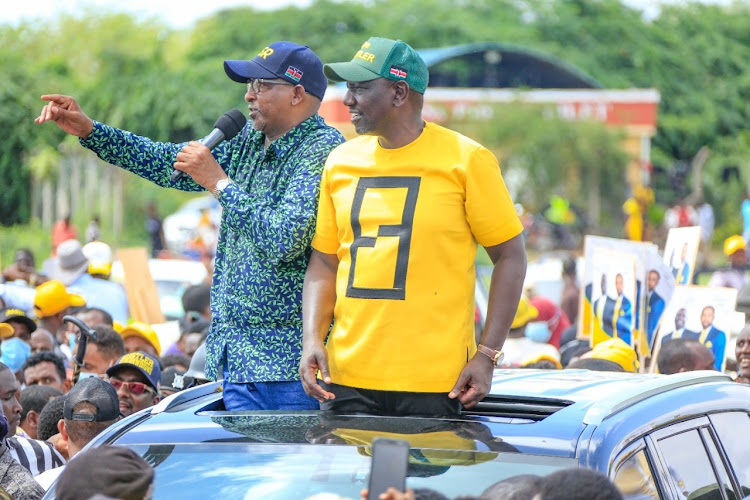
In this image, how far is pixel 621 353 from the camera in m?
7.85

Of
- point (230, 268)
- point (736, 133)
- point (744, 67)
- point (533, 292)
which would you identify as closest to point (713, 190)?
point (736, 133)

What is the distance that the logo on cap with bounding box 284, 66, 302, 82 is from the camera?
455 cm

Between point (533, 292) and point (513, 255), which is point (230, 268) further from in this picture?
point (533, 292)

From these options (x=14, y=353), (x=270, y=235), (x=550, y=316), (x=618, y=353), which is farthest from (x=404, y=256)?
(x=550, y=316)

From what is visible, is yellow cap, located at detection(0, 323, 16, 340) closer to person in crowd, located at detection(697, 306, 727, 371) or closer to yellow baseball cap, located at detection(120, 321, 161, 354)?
yellow baseball cap, located at detection(120, 321, 161, 354)

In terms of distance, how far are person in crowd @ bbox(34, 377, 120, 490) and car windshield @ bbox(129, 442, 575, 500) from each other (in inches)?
73.0

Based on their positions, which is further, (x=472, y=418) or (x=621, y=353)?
(x=621, y=353)

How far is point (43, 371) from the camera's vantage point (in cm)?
756

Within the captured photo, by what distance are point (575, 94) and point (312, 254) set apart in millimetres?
→ 34313

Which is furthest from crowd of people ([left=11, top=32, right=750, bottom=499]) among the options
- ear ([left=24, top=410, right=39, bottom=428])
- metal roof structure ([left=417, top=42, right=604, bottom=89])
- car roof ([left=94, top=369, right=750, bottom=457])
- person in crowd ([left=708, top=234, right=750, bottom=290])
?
metal roof structure ([left=417, top=42, right=604, bottom=89])

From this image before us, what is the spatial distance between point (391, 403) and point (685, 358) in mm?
3750

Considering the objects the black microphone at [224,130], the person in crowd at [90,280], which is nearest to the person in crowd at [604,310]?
the person in crowd at [90,280]

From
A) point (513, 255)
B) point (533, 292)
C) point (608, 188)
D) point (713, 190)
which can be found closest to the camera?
point (513, 255)

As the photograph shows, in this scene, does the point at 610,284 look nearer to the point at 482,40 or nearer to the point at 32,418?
the point at 32,418
